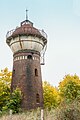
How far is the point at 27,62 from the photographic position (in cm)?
2978

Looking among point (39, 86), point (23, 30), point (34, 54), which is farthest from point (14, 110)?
point (23, 30)

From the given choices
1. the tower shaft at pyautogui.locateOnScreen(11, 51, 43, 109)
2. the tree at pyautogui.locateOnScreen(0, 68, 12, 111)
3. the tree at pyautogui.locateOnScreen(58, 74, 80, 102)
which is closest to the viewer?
the tower shaft at pyautogui.locateOnScreen(11, 51, 43, 109)

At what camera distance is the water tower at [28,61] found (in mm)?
28766

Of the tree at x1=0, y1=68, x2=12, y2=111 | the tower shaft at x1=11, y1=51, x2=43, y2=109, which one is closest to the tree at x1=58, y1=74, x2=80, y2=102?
the tower shaft at x1=11, y1=51, x2=43, y2=109

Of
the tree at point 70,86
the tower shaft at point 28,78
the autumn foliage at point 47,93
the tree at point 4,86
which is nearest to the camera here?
the autumn foliage at point 47,93

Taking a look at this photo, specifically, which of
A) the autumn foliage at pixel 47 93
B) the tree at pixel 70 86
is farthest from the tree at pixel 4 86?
the tree at pixel 70 86

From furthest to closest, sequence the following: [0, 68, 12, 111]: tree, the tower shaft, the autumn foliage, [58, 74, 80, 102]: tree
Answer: [0, 68, 12, 111]: tree
[58, 74, 80, 102]: tree
the tower shaft
the autumn foliage

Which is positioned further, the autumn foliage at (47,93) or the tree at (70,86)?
the tree at (70,86)

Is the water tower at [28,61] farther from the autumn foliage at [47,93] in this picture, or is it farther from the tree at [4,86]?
the tree at [4,86]

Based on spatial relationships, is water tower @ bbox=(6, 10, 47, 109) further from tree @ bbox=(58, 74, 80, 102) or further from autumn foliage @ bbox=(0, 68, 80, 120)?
tree @ bbox=(58, 74, 80, 102)

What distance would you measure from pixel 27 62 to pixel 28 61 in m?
0.15

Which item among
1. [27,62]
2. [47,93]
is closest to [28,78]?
[27,62]

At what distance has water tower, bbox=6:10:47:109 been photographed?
94.4 ft

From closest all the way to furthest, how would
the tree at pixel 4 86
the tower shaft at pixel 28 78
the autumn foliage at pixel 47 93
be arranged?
the autumn foliage at pixel 47 93
the tower shaft at pixel 28 78
the tree at pixel 4 86
